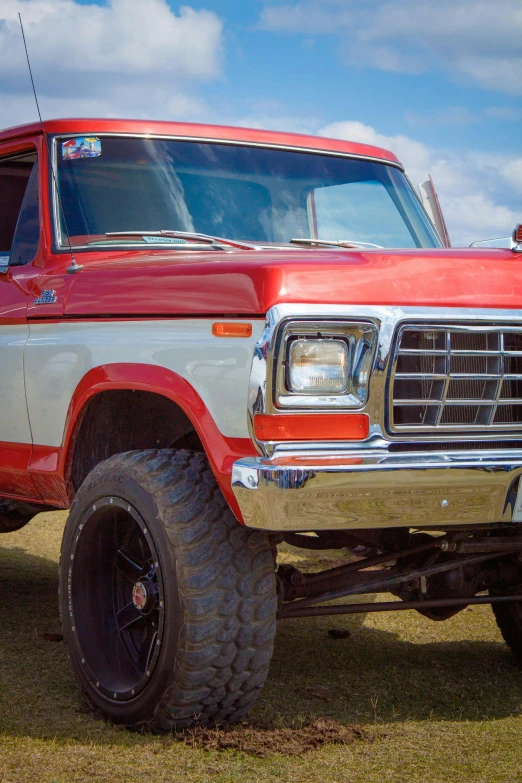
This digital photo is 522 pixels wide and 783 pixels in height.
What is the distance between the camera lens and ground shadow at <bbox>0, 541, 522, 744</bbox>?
→ 3.54 m

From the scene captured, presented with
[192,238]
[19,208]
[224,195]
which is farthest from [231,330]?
[19,208]

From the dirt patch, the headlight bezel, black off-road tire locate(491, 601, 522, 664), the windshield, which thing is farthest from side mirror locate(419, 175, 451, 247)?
the dirt patch

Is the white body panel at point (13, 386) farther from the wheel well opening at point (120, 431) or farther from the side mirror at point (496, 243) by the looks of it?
the side mirror at point (496, 243)

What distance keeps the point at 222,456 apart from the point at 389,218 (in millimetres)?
2149

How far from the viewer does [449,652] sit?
4539 mm

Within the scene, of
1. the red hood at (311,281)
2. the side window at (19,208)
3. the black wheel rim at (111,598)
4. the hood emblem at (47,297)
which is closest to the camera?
the red hood at (311,281)

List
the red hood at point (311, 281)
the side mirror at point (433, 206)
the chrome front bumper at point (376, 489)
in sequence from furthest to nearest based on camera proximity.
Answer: the side mirror at point (433, 206), the red hood at point (311, 281), the chrome front bumper at point (376, 489)

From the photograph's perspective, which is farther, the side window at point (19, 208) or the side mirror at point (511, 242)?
the side window at point (19, 208)

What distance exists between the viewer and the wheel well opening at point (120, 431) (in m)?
3.76

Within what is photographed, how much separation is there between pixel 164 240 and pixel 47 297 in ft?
1.67

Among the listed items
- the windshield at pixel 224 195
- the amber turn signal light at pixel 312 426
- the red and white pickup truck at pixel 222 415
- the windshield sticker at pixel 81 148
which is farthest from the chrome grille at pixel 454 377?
the windshield sticker at pixel 81 148

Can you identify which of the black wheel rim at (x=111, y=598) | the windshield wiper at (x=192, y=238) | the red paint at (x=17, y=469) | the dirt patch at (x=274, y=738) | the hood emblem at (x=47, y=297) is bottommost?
the dirt patch at (x=274, y=738)

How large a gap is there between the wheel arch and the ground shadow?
74cm

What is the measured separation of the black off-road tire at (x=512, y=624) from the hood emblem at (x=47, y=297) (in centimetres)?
226
